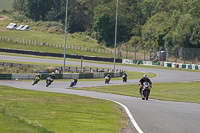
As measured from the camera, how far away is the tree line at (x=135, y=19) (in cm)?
8300

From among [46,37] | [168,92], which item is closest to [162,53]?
[168,92]

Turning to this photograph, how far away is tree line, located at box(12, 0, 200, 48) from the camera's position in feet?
272

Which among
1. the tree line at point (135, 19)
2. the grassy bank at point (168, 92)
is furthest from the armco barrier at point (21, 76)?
the tree line at point (135, 19)

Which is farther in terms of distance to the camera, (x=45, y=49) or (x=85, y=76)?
(x=45, y=49)

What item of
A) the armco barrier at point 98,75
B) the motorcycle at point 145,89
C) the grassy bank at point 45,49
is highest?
the grassy bank at point 45,49

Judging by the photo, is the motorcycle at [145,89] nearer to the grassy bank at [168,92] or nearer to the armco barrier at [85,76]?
the grassy bank at [168,92]

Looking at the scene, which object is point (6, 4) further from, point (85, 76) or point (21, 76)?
point (21, 76)

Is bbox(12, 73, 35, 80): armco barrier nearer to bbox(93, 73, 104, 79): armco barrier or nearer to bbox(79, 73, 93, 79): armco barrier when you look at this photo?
bbox(79, 73, 93, 79): armco barrier

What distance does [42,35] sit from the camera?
4409 inches

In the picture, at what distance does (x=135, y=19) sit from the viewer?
367ft

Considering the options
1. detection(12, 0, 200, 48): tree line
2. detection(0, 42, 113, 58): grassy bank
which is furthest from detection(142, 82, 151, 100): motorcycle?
detection(0, 42, 113, 58): grassy bank

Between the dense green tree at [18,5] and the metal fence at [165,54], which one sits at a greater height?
the dense green tree at [18,5]

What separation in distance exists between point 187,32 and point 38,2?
68650 millimetres

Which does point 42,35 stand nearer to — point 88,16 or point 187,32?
point 88,16
